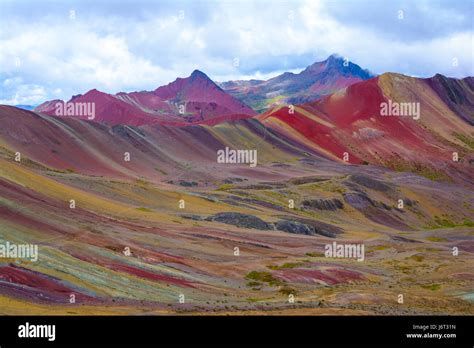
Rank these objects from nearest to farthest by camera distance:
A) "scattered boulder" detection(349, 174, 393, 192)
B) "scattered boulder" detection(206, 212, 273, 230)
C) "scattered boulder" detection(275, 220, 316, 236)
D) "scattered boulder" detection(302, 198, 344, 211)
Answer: "scattered boulder" detection(206, 212, 273, 230)
"scattered boulder" detection(275, 220, 316, 236)
"scattered boulder" detection(302, 198, 344, 211)
"scattered boulder" detection(349, 174, 393, 192)

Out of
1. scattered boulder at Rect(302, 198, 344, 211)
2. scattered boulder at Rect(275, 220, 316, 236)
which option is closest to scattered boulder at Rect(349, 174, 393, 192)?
scattered boulder at Rect(302, 198, 344, 211)

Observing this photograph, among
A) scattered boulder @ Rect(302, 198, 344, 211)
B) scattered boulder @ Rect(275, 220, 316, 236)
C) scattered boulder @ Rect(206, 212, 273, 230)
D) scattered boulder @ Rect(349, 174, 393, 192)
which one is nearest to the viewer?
scattered boulder @ Rect(206, 212, 273, 230)

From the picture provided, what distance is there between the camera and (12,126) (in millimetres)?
116688

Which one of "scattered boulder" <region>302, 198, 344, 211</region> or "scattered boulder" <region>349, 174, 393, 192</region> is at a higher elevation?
"scattered boulder" <region>349, 174, 393, 192</region>

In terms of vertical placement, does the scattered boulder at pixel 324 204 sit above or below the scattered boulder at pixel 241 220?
above

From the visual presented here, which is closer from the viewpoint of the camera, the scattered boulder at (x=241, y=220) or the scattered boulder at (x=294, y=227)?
the scattered boulder at (x=241, y=220)

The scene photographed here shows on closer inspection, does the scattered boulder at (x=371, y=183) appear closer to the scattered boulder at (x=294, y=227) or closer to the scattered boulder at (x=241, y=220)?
the scattered boulder at (x=294, y=227)

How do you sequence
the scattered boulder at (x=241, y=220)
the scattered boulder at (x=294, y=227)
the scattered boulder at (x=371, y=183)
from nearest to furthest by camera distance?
the scattered boulder at (x=241, y=220)
the scattered boulder at (x=294, y=227)
the scattered boulder at (x=371, y=183)

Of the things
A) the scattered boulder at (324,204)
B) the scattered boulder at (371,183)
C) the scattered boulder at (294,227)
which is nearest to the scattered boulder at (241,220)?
the scattered boulder at (294,227)

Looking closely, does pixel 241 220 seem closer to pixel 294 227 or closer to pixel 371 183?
pixel 294 227

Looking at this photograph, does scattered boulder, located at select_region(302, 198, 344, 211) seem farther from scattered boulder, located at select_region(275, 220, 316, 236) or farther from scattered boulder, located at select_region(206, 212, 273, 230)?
scattered boulder, located at select_region(206, 212, 273, 230)

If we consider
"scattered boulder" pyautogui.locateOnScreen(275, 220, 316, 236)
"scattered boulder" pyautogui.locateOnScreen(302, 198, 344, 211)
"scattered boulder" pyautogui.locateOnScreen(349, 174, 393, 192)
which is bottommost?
"scattered boulder" pyautogui.locateOnScreen(275, 220, 316, 236)

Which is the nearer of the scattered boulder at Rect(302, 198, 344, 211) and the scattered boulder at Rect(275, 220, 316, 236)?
the scattered boulder at Rect(275, 220, 316, 236)
